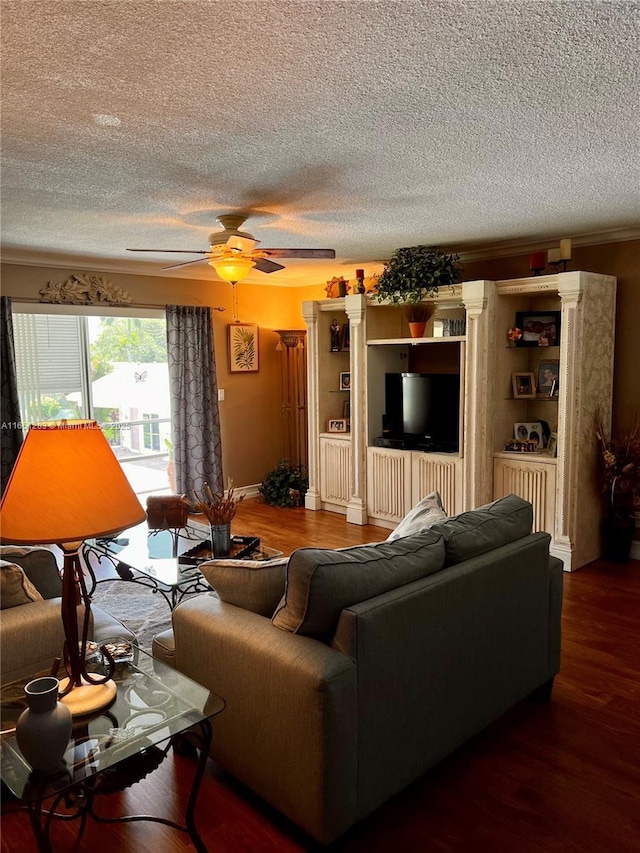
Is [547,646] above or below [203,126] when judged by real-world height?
below

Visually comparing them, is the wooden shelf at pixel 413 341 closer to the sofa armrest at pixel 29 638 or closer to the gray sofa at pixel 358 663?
the gray sofa at pixel 358 663

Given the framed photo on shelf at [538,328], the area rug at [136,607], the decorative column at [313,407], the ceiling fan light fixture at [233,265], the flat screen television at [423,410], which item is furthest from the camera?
the decorative column at [313,407]

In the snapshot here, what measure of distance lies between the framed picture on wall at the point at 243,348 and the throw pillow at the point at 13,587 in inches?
184

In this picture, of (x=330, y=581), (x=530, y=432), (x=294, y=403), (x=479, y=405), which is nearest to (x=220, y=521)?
(x=330, y=581)

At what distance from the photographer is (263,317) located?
7.34m

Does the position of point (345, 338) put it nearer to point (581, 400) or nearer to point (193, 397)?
point (193, 397)

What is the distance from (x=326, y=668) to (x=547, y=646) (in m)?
1.44

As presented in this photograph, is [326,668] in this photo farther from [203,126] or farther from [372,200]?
[372,200]

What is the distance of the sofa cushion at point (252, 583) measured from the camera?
2.33 m

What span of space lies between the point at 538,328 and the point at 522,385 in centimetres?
48

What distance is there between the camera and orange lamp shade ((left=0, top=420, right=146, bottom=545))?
169 cm

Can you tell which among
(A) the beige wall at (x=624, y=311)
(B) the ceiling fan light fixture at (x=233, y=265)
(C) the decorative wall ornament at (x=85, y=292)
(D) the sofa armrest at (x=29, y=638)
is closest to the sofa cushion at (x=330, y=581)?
(D) the sofa armrest at (x=29, y=638)

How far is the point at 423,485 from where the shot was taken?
5.63 m

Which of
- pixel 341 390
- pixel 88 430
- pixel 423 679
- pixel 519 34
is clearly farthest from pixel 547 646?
pixel 341 390
